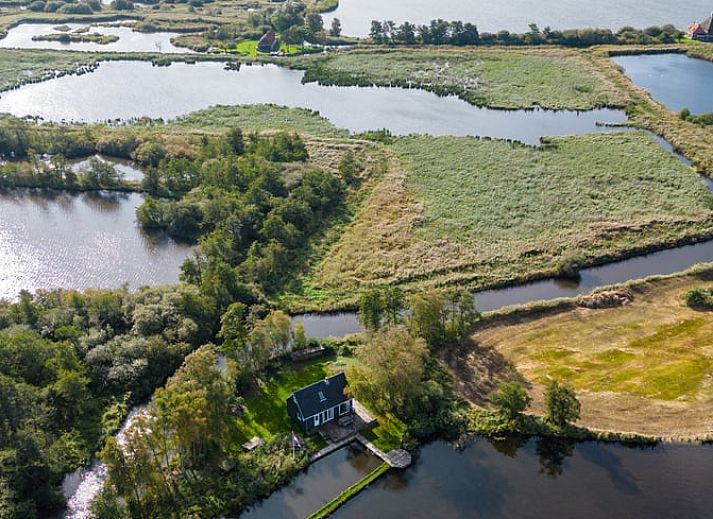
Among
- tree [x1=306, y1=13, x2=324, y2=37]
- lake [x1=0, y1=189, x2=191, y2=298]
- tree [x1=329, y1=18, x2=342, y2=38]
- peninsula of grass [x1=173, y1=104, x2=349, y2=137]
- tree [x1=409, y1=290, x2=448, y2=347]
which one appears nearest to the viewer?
tree [x1=409, y1=290, x2=448, y2=347]

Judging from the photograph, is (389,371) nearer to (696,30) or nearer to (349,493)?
A: (349,493)

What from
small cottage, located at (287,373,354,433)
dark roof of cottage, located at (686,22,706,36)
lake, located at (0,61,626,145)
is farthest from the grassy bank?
dark roof of cottage, located at (686,22,706,36)

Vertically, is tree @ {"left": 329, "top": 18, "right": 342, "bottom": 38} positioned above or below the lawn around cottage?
above

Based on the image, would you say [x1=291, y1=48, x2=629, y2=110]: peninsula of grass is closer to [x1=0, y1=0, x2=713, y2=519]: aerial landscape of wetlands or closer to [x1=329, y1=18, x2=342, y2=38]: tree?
[x1=0, y1=0, x2=713, y2=519]: aerial landscape of wetlands

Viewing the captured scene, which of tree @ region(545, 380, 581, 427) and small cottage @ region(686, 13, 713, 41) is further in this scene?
small cottage @ region(686, 13, 713, 41)

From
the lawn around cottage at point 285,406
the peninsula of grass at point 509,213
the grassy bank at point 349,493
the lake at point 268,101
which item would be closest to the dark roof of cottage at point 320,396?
the lawn around cottage at point 285,406

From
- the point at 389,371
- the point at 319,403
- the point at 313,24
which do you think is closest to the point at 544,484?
the point at 389,371
